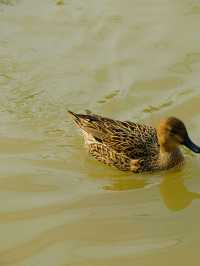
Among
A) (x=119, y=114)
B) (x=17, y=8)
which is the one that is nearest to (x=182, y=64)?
(x=119, y=114)

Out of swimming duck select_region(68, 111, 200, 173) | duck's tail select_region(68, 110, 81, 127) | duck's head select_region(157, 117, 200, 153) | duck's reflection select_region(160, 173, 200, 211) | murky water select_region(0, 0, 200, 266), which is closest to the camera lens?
murky water select_region(0, 0, 200, 266)

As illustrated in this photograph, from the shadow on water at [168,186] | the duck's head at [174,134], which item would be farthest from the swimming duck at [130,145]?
the shadow on water at [168,186]

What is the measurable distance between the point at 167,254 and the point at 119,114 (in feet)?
9.36

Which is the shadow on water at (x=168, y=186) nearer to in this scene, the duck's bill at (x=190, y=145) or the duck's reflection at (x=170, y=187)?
the duck's reflection at (x=170, y=187)

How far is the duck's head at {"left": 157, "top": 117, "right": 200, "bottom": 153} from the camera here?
23.7 feet

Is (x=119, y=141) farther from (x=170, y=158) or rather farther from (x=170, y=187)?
(x=170, y=187)

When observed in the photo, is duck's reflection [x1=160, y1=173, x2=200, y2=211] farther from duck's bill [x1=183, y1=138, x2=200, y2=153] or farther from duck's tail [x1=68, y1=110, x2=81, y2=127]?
duck's tail [x1=68, y1=110, x2=81, y2=127]

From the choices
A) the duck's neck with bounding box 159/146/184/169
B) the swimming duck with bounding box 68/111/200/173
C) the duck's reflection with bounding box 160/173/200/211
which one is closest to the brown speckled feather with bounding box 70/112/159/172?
the swimming duck with bounding box 68/111/200/173

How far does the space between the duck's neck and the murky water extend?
14cm

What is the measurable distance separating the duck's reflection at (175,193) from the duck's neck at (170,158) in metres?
0.13

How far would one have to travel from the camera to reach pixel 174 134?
7.30 m

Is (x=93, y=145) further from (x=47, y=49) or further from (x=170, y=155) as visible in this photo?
(x=47, y=49)

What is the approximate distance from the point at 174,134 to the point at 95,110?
61.8 inches

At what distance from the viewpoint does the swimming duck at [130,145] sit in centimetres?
748
